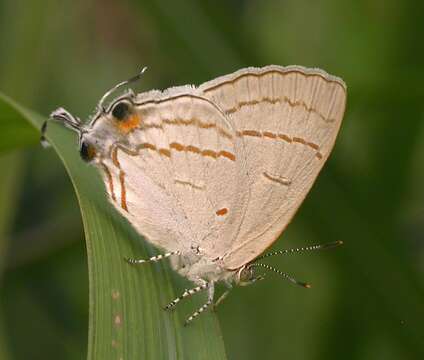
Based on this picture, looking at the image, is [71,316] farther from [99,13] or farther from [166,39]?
[99,13]

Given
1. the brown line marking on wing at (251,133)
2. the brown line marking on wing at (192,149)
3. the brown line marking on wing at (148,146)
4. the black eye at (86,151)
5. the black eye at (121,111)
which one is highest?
the black eye at (121,111)

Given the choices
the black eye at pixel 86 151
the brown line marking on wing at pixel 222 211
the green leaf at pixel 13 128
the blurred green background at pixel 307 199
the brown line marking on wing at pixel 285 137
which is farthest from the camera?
the blurred green background at pixel 307 199

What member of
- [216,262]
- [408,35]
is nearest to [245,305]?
[216,262]

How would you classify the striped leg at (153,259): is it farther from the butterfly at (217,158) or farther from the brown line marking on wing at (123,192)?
the brown line marking on wing at (123,192)

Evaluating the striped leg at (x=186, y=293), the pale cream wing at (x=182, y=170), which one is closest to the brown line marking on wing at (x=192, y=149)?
the pale cream wing at (x=182, y=170)

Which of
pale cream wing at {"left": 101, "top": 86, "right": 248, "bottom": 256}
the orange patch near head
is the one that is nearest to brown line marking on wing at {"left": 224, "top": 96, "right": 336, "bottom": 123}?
pale cream wing at {"left": 101, "top": 86, "right": 248, "bottom": 256}

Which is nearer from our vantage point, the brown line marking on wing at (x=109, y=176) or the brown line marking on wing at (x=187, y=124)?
the brown line marking on wing at (x=109, y=176)
